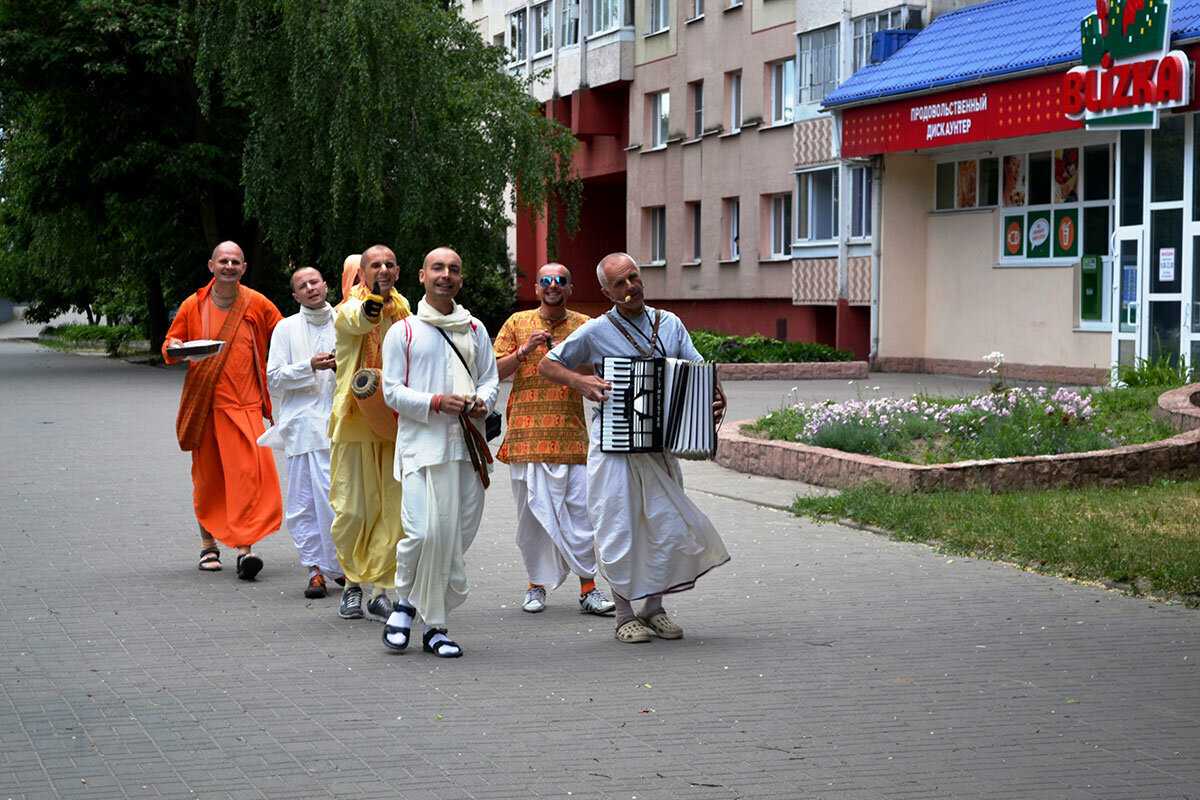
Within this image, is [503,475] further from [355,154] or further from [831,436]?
[355,154]

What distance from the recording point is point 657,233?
147 ft

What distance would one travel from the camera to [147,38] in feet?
113

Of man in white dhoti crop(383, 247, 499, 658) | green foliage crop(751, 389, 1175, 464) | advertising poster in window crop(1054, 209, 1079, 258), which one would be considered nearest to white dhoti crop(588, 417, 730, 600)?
man in white dhoti crop(383, 247, 499, 658)

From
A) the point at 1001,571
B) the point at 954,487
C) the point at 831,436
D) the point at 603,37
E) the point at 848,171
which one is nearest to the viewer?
the point at 1001,571

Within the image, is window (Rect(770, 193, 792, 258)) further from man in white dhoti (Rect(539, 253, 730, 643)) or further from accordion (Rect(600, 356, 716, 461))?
accordion (Rect(600, 356, 716, 461))

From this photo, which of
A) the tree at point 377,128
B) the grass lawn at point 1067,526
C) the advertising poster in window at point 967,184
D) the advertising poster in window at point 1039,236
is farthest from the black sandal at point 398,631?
the advertising poster in window at point 967,184

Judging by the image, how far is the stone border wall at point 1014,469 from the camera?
41.1 feet

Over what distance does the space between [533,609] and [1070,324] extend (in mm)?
21992

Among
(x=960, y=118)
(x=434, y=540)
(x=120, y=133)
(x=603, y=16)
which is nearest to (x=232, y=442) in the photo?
(x=434, y=540)

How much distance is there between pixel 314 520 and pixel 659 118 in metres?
36.1

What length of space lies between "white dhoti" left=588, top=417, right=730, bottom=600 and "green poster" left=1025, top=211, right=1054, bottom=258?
23.1 m

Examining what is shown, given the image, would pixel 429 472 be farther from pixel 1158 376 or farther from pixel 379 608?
pixel 1158 376

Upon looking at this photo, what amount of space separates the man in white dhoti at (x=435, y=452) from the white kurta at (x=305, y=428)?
5.32 feet

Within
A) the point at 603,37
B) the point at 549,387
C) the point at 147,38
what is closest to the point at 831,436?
the point at 549,387
